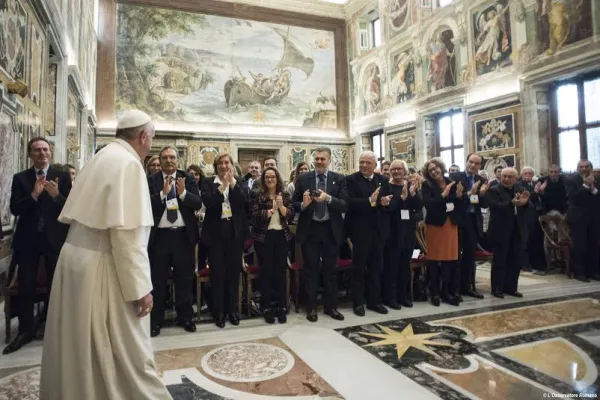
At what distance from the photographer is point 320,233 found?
475cm

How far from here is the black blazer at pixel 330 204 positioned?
4730 millimetres

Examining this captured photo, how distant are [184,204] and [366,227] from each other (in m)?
2.25

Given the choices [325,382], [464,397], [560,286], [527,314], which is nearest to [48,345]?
[325,382]

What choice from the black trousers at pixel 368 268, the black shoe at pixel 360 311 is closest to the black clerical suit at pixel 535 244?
the black trousers at pixel 368 268

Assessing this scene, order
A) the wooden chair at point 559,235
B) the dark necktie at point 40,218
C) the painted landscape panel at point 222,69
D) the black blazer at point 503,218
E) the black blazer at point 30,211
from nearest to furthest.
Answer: the black blazer at point 30,211 < the dark necktie at point 40,218 < the black blazer at point 503,218 < the wooden chair at point 559,235 < the painted landscape panel at point 222,69

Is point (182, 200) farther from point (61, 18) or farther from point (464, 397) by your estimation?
point (61, 18)

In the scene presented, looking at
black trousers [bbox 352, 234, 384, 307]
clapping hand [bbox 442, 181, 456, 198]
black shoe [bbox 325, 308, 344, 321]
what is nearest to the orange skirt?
clapping hand [bbox 442, 181, 456, 198]

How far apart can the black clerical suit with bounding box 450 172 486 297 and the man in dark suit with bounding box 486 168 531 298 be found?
208mm

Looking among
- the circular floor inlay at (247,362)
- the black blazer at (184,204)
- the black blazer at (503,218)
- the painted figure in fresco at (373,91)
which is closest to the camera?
the circular floor inlay at (247,362)

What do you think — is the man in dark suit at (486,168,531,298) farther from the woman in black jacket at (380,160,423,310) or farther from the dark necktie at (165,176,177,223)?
the dark necktie at (165,176,177,223)

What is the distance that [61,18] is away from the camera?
23.2ft

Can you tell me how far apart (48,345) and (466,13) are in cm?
1296

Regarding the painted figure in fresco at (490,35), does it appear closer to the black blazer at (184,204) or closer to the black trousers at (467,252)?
the black trousers at (467,252)

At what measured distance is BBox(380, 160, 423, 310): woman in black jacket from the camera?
5.18 meters
